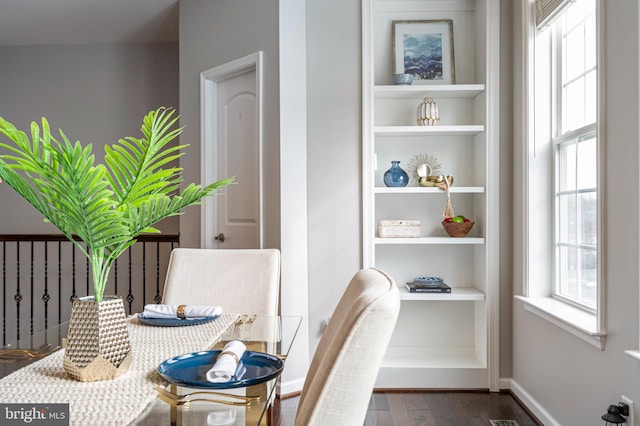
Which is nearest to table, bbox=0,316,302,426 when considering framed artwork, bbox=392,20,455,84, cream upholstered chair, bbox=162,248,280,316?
cream upholstered chair, bbox=162,248,280,316

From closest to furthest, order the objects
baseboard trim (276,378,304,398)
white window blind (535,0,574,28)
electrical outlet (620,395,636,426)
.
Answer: electrical outlet (620,395,636,426) → white window blind (535,0,574,28) → baseboard trim (276,378,304,398)

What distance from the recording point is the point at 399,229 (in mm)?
3531

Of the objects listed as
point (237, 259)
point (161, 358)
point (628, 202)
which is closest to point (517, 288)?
point (628, 202)

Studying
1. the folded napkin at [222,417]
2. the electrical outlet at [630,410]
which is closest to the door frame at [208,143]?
the electrical outlet at [630,410]

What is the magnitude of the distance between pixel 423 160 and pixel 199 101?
170 cm

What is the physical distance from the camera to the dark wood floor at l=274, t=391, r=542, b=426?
2916 mm

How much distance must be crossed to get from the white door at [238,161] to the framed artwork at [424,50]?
1024 millimetres

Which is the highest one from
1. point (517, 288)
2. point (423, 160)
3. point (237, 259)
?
point (423, 160)

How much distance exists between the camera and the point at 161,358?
1.36 metres

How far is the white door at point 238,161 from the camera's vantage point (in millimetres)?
3707

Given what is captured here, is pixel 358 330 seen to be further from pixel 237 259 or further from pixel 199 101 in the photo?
pixel 199 101

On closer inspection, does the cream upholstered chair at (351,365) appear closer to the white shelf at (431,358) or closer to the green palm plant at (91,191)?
the green palm plant at (91,191)

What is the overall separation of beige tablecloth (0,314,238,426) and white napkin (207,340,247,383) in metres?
0.12

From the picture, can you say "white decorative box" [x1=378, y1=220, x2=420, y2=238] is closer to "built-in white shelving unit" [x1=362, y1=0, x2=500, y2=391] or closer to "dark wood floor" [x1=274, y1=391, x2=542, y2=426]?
"built-in white shelving unit" [x1=362, y1=0, x2=500, y2=391]
